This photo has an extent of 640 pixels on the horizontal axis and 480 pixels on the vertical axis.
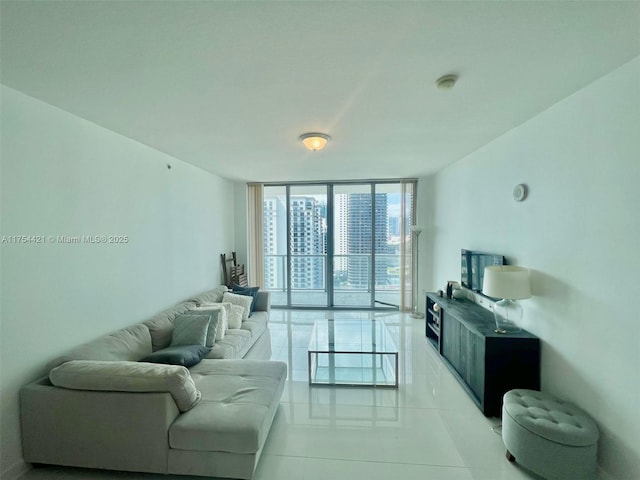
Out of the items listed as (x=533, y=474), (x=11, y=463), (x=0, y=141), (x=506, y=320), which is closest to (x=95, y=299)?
(x=11, y=463)

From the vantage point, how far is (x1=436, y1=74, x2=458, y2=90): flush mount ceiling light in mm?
1732

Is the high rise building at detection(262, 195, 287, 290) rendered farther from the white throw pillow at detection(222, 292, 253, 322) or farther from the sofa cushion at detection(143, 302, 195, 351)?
the sofa cushion at detection(143, 302, 195, 351)

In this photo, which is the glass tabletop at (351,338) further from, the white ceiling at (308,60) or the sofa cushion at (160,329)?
the white ceiling at (308,60)

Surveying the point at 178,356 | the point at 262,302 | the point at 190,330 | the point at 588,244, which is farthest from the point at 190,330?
the point at 588,244

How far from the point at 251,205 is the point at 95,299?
3.50 metres

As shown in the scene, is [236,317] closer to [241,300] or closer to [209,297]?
[241,300]

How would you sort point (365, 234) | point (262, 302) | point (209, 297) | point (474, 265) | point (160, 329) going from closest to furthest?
point (160, 329) < point (474, 265) < point (209, 297) < point (262, 302) < point (365, 234)

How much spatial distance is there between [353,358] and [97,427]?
2.50 meters

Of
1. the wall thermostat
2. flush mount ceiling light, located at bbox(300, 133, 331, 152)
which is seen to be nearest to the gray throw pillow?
flush mount ceiling light, located at bbox(300, 133, 331, 152)

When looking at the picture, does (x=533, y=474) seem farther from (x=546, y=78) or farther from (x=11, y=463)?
(x=11, y=463)

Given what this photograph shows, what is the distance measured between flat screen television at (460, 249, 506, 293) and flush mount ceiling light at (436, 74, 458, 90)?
6.02 feet

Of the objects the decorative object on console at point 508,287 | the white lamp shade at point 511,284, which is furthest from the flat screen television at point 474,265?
the white lamp shade at point 511,284

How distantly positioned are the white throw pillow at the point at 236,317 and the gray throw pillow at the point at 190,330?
595mm

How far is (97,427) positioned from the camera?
1842 mm
